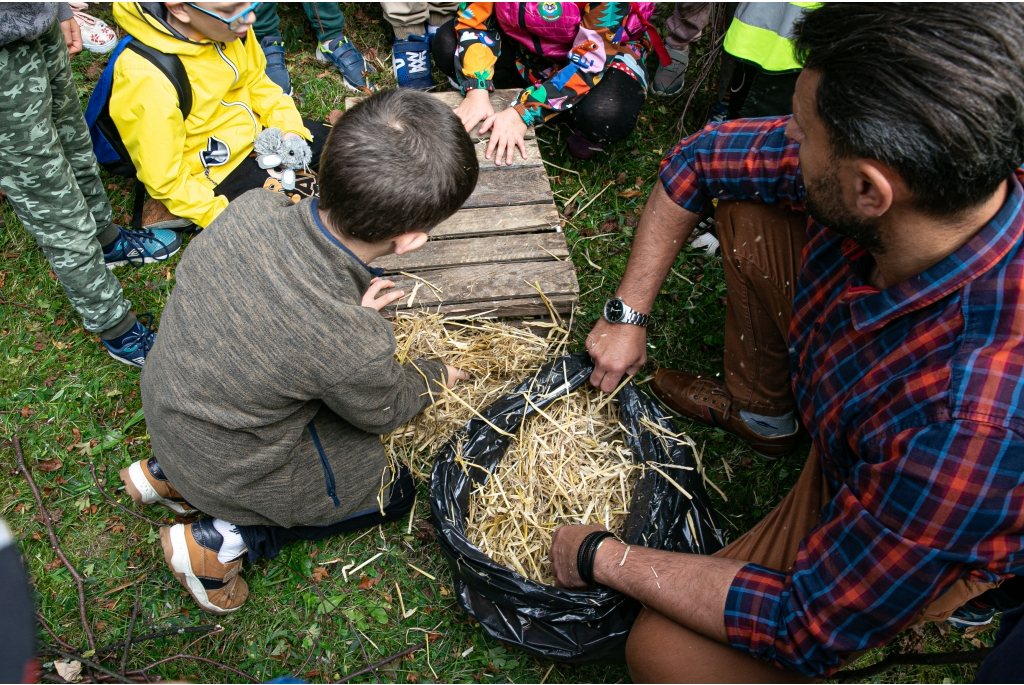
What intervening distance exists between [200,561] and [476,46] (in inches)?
113

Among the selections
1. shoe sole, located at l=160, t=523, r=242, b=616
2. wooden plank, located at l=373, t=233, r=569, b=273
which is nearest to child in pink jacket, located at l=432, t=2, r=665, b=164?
wooden plank, located at l=373, t=233, r=569, b=273

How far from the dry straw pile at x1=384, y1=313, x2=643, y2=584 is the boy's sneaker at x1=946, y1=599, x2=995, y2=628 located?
1.41m

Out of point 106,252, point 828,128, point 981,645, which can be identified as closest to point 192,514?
point 106,252

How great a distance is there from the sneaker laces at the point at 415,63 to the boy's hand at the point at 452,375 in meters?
2.30

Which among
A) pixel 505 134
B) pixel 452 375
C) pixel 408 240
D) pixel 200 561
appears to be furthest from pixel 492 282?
pixel 200 561

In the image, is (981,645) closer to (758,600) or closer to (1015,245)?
(758,600)

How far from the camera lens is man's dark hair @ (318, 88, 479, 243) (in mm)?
1883

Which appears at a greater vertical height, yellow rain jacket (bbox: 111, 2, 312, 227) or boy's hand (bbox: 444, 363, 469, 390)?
yellow rain jacket (bbox: 111, 2, 312, 227)

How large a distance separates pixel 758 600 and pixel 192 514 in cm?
218

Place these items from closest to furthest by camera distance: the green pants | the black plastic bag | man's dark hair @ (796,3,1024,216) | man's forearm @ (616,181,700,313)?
man's dark hair @ (796,3,1024,216), the black plastic bag, man's forearm @ (616,181,700,313), the green pants

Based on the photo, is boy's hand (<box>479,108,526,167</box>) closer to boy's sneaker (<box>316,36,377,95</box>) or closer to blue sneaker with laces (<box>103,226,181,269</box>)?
boy's sneaker (<box>316,36,377,95</box>)

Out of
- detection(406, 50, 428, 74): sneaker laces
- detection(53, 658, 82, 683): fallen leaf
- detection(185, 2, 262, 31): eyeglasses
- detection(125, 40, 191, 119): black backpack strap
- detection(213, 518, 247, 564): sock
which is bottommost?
detection(53, 658, 82, 683): fallen leaf

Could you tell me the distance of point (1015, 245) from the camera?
1714 mm

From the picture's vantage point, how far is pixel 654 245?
275 cm
